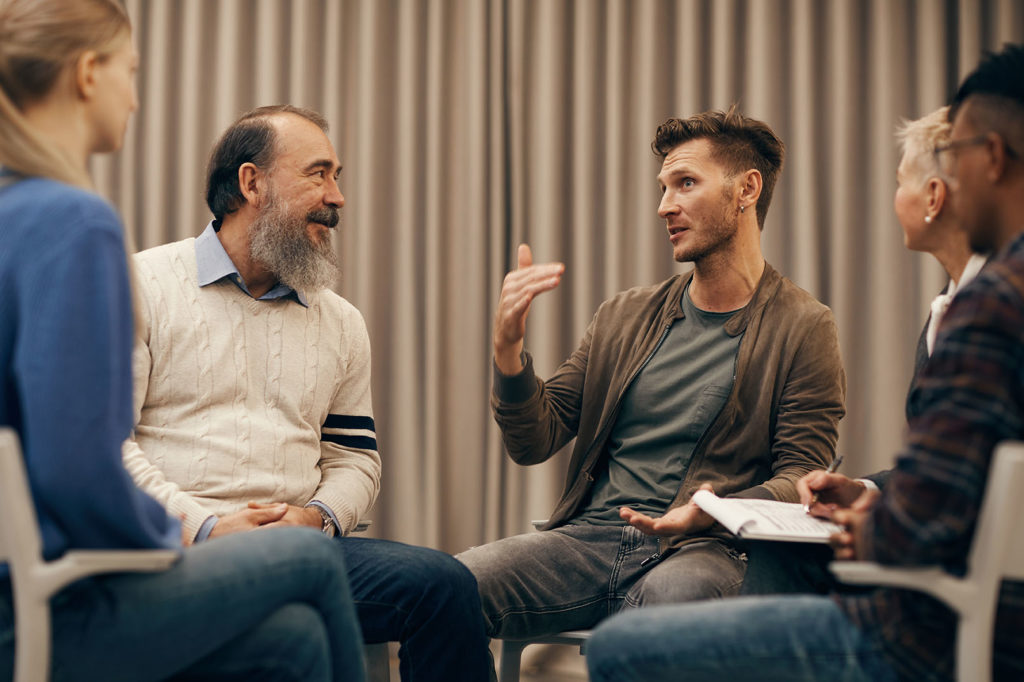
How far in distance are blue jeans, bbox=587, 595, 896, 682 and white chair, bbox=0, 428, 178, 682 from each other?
71 centimetres

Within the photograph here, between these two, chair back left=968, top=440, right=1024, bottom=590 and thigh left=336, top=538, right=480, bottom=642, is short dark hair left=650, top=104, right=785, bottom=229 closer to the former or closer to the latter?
thigh left=336, top=538, right=480, bottom=642

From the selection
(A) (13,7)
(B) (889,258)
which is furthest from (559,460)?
(A) (13,7)

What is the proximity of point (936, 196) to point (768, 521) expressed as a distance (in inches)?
32.3

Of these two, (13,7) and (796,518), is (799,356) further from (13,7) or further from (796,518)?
(13,7)

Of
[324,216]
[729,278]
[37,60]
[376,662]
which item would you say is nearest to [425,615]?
[376,662]

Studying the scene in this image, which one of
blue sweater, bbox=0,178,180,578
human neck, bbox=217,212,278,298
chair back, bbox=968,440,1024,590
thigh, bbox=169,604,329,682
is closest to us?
chair back, bbox=968,440,1024,590

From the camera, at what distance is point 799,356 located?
89.4 inches

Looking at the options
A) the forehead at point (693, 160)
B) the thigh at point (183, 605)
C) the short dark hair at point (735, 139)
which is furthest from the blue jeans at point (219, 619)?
the short dark hair at point (735, 139)

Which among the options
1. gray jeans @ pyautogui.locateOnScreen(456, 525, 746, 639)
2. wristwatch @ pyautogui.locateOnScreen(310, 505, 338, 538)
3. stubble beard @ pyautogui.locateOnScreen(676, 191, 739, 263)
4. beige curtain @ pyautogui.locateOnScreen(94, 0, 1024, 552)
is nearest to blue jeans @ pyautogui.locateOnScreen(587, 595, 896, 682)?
gray jeans @ pyautogui.locateOnScreen(456, 525, 746, 639)

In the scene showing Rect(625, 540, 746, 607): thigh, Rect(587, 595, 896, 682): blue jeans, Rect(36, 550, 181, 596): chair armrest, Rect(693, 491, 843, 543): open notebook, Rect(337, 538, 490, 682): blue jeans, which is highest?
Rect(36, 550, 181, 596): chair armrest

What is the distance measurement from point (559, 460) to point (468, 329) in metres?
0.58

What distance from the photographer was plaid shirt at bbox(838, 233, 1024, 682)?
108 cm

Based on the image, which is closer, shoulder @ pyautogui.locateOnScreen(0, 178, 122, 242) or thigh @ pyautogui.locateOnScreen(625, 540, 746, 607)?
shoulder @ pyautogui.locateOnScreen(0, 178, 122, 242)

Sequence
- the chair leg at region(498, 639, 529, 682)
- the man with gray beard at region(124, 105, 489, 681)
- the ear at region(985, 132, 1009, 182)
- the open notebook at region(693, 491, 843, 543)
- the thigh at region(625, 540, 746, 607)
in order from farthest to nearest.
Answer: the chair leg at region(498, 639, 529, 682) → the man with gray beard at region(124, 105, 489, 681) → the thigh at region(625, 540, 746, 607) → the open notebook at region(693, 491, 843, 543) → the ear at region(985, 132, 1009, 182)
